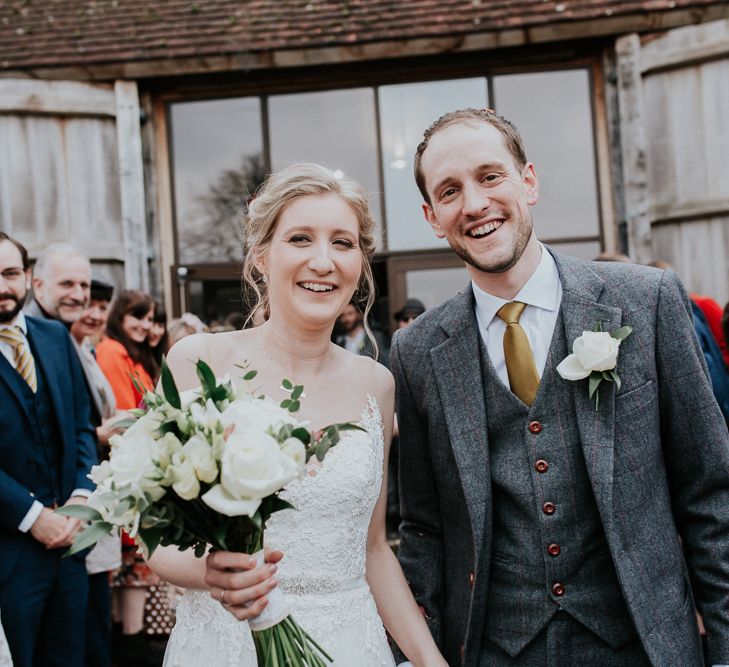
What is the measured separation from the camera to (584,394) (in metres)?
2.15

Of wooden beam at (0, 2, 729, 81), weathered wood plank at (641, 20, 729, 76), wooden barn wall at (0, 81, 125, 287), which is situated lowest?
wooden barn wall at (0, 81, 125, 287)

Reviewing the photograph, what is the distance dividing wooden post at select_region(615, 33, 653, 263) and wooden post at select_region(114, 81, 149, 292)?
5046mm

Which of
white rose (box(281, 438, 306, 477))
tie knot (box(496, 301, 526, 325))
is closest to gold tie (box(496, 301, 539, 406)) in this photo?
tie knot (box(496, 301, 526, 325))

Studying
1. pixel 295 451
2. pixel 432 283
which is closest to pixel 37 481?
pixel 295 451

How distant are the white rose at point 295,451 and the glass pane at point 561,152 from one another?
722 centimetres

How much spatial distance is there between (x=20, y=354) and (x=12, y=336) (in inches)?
3.8

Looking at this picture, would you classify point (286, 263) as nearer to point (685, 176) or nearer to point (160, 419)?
point (160, 419)

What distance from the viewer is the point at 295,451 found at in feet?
5.38

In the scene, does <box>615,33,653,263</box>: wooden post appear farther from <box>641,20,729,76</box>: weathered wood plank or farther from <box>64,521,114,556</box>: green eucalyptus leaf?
<box>64,521,114,556</box>: green eucalyptus leaf

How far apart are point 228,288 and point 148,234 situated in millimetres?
1082

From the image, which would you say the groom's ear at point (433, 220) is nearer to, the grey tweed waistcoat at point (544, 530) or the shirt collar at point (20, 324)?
the grey tweed waistcoat at point (544, 530)

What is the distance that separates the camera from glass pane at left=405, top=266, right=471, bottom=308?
27.6ft

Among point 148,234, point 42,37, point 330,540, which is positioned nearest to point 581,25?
point 148,234

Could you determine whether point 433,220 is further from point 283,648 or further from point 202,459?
point 283,648
